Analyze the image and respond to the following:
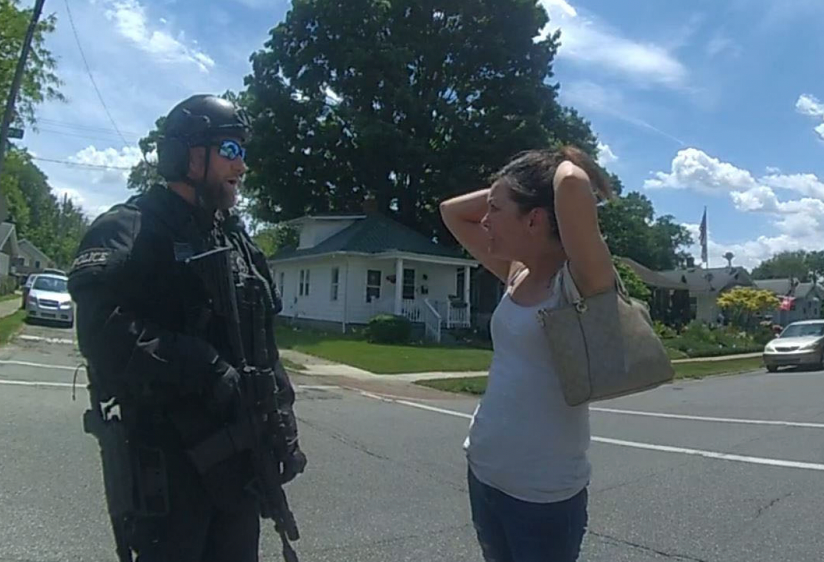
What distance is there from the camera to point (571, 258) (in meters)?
2.23

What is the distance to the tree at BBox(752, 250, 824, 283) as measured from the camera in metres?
121

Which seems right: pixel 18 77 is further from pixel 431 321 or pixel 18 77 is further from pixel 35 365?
pixel 431 321

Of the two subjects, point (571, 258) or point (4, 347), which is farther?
point (4, 347)

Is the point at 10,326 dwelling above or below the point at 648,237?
below

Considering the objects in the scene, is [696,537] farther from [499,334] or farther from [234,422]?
[234,422]

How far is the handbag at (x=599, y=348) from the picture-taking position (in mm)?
2215

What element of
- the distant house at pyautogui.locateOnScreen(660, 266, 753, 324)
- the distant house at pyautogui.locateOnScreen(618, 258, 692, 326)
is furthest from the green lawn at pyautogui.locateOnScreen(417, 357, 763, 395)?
the distant house at pyautogui.locateOnScreen(660, 266, 753, 324)

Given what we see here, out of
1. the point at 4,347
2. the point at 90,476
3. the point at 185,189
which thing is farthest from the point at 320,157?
the point at 185,189

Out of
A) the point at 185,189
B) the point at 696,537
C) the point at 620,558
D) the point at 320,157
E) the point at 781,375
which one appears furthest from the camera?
the point at 320,157

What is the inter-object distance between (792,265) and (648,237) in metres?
57.5

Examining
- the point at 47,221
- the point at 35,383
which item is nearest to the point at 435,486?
the point at 35,383

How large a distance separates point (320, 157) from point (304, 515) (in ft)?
100

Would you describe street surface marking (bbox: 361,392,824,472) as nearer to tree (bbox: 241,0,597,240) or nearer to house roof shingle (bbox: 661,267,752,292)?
tree (bbox: 241,0,597,240)

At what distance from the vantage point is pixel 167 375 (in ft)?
7.30
